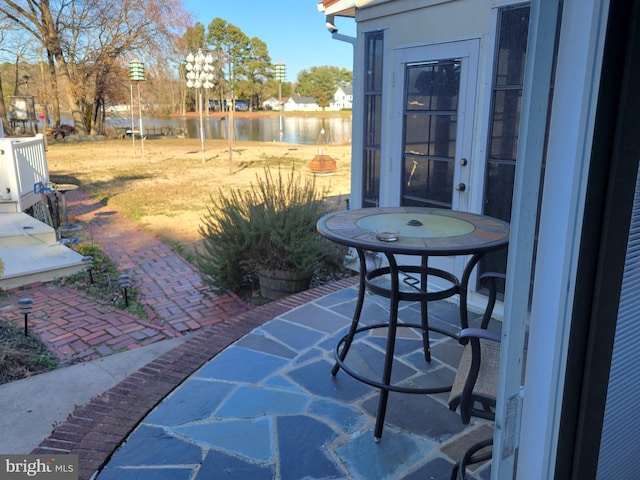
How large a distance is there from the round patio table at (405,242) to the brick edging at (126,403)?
2.68 feet

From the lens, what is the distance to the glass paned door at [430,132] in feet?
11.0

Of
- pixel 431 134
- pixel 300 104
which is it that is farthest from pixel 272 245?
pixel 300 104

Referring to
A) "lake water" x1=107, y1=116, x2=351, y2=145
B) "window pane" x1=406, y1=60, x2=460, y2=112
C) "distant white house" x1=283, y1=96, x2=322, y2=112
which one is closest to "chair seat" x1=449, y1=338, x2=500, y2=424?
"window pane" x1=406, y1=60, x2=460, y2=112

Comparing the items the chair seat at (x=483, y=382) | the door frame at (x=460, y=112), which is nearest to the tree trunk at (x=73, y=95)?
the door frame at (x=460, y=112)

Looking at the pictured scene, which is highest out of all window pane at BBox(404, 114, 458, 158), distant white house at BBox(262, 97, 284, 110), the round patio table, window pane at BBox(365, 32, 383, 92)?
distant white house at BBox(262, 97, 284, 110)

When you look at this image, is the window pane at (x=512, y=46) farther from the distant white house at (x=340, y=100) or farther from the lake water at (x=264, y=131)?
the distant white house at (x=340, y=100)

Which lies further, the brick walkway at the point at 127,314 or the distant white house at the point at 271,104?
the distant white house at the point at 271,104

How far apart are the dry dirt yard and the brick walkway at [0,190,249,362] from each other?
726mm

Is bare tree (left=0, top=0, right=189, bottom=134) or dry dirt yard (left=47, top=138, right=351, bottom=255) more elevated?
bare tree (left=0, top=0, right=189, bottom=134)

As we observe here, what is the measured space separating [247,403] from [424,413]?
81 centimetres

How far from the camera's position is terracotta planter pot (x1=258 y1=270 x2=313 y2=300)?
4051 millimetres

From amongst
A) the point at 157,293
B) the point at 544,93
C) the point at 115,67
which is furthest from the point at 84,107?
the point at 544,93

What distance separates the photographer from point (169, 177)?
12781 mm

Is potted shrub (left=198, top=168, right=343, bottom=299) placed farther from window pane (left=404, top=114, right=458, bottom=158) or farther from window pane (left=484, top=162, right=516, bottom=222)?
window pane (left=484, top=162, right=516, bottom=222)
